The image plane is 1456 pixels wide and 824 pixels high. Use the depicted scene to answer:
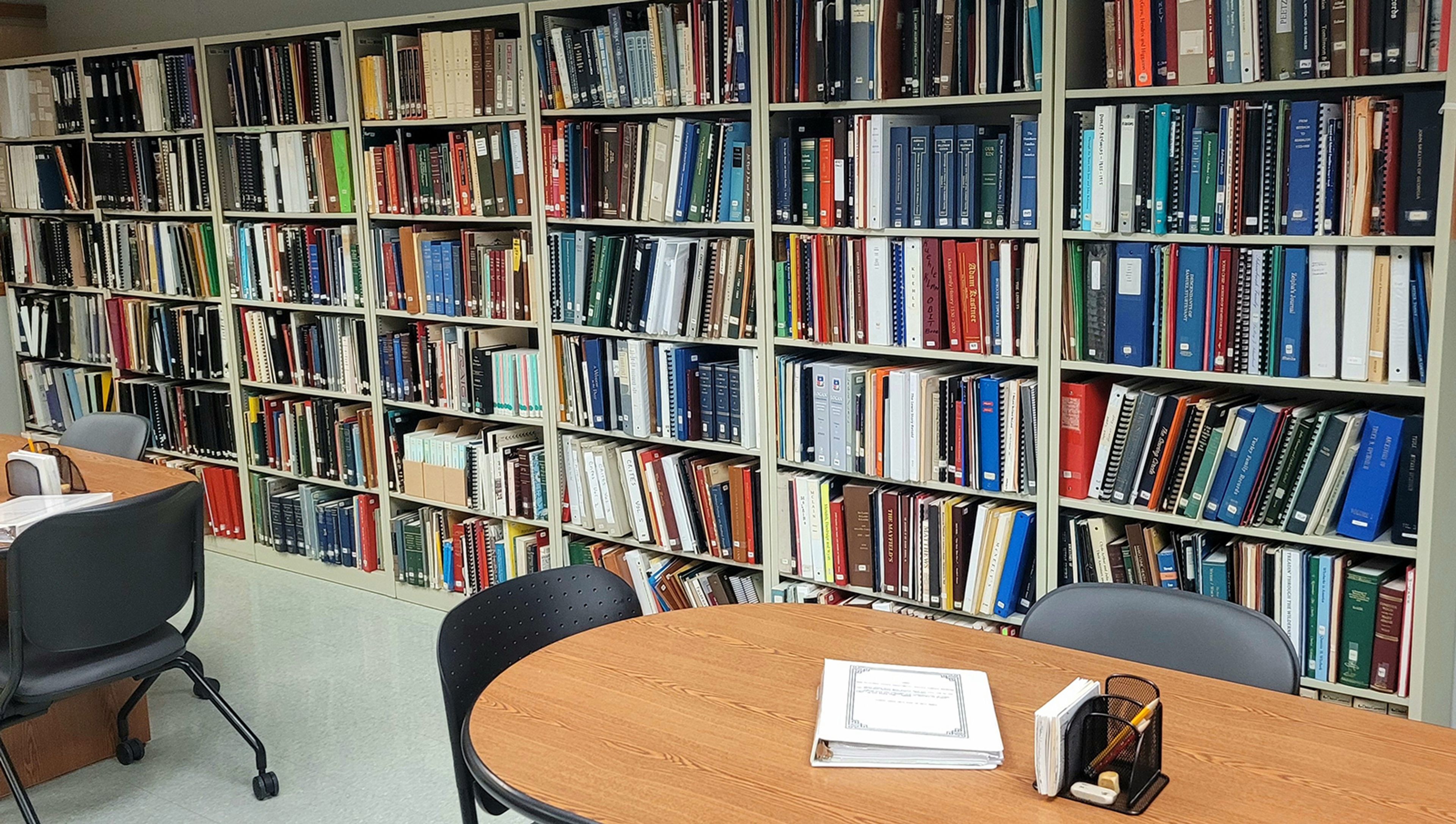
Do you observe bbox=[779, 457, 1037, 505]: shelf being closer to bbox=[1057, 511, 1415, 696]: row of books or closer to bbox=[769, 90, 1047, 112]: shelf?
bbox=[1057, 511, 1415, 696]: row of books

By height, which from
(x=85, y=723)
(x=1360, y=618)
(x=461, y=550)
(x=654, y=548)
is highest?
(x=1360, y=618)

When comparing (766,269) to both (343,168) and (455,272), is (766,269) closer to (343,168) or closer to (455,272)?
(455,272)

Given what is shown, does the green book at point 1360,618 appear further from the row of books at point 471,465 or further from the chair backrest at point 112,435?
the chair backrest at point 112,435

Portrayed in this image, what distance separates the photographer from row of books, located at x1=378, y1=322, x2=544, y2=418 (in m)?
4.35

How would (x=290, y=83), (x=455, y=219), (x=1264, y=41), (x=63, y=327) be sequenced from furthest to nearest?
1. (x=63, y=327)
2. (x=290, y=83)
3. (x=455, y=219)
4. (x=1264, y=41)

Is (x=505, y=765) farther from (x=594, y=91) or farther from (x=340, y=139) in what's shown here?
(x=340, y=139)

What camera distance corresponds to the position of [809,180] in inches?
139

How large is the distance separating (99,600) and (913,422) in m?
2.13

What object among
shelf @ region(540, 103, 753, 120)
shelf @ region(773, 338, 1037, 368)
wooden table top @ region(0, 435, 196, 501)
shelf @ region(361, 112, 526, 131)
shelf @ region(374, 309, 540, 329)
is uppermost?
shelf @ region(361, 112, 526, 131)

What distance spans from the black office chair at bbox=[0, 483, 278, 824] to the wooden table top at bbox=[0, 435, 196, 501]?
24 cm

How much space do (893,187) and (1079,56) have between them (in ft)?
1.91

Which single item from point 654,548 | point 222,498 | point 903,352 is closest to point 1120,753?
point 903,352

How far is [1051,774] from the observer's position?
158 centimetres

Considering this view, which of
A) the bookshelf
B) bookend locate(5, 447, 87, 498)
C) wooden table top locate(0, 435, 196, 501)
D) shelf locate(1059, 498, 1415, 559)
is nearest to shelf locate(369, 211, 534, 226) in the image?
the bookshelf
